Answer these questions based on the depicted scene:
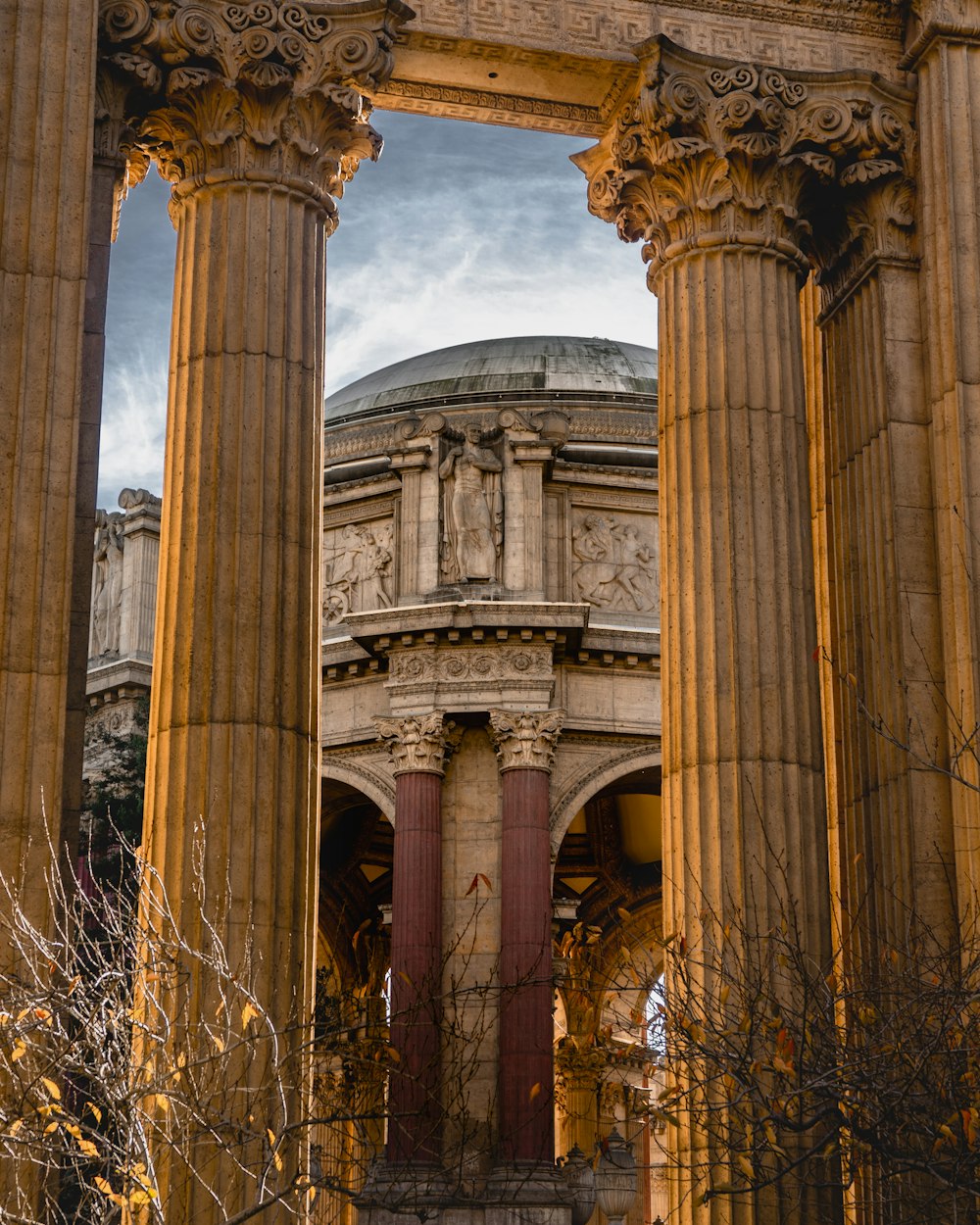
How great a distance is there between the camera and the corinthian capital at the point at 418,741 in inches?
1769

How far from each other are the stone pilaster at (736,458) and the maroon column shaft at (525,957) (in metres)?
19.8

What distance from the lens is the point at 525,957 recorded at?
41938 millimetres

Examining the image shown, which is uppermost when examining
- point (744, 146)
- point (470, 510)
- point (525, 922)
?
point (470, 510)

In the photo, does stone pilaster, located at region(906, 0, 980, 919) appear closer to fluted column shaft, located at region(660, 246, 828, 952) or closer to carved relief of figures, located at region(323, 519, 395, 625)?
fluted column shaft, located at region(660, 246, 828, 952)

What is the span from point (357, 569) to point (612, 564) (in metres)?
6.02

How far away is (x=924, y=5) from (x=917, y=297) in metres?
3.24

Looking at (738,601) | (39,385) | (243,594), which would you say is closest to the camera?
(39,385)

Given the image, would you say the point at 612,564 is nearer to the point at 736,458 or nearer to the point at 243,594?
the point at 736,458

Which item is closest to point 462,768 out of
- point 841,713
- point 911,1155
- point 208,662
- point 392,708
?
point 392,708

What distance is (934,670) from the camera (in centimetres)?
2069

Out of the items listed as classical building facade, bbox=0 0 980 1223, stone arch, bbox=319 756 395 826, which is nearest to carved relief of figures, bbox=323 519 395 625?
stone arch, bbox=319 756 395 826

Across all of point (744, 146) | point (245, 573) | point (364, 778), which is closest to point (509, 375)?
point (364, 778)

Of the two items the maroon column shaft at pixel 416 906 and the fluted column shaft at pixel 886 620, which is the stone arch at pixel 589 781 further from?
the fluted column shaft at pixel 886 620

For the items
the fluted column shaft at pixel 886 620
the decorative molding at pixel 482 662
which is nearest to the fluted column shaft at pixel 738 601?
the fluted column shaft at pixel 886 620
